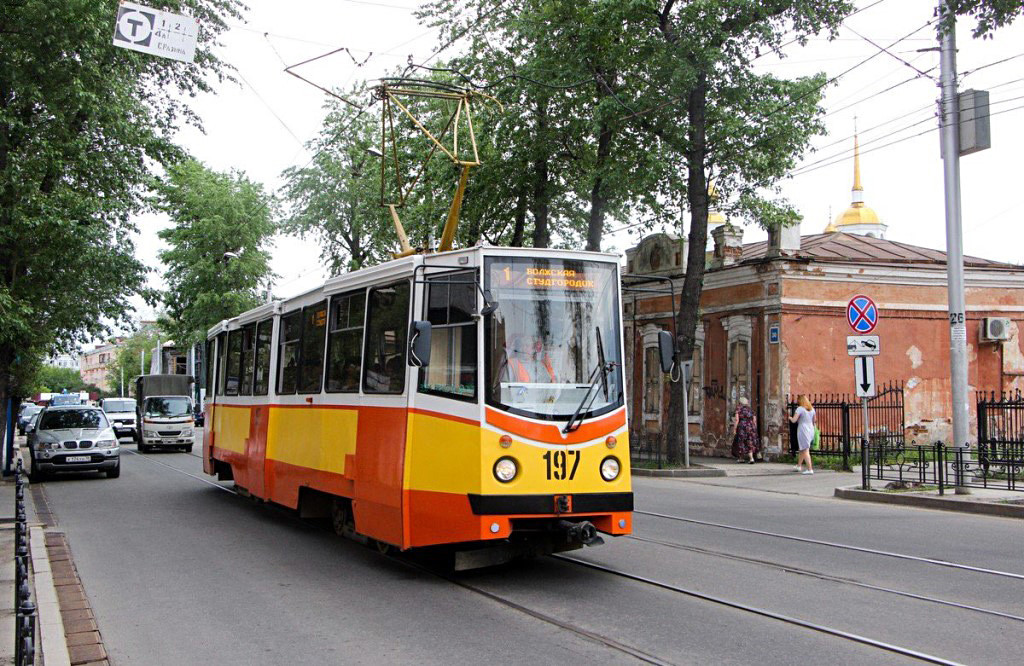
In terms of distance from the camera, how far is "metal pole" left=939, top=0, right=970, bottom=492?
1756 cm

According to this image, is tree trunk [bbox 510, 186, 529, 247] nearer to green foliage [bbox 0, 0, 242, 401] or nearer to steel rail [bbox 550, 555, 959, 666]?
green foliage [bbox 0, 0, 242, 401]

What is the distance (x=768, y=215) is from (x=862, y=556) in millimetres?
14856

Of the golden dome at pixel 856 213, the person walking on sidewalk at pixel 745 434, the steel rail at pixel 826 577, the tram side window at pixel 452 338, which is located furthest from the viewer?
the golden dome at pixel 856 213

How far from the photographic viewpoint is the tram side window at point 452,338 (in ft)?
28.8

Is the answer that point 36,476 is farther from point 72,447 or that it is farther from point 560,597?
point 560,597

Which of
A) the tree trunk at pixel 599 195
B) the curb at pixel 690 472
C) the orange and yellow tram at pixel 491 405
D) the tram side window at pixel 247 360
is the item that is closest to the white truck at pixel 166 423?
the tree trunk at pixel 599 195

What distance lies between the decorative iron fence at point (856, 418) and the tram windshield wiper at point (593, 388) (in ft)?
55.5

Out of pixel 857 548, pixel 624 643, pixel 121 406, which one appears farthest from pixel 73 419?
pixel 121 406

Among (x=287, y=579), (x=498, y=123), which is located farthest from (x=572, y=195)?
(x=287, y=579)

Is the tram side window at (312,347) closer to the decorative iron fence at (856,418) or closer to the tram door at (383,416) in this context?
the tram door at (383,416)

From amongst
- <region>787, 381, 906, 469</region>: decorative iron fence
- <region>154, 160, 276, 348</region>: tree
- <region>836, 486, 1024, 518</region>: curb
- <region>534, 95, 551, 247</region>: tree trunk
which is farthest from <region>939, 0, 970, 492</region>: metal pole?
<region>154, 160, 276, 348</region>: tree

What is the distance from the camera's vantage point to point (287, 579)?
9.52 meters

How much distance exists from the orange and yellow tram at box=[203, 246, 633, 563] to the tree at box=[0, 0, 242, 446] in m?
11.4

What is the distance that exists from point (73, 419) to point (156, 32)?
1234 centimetres
